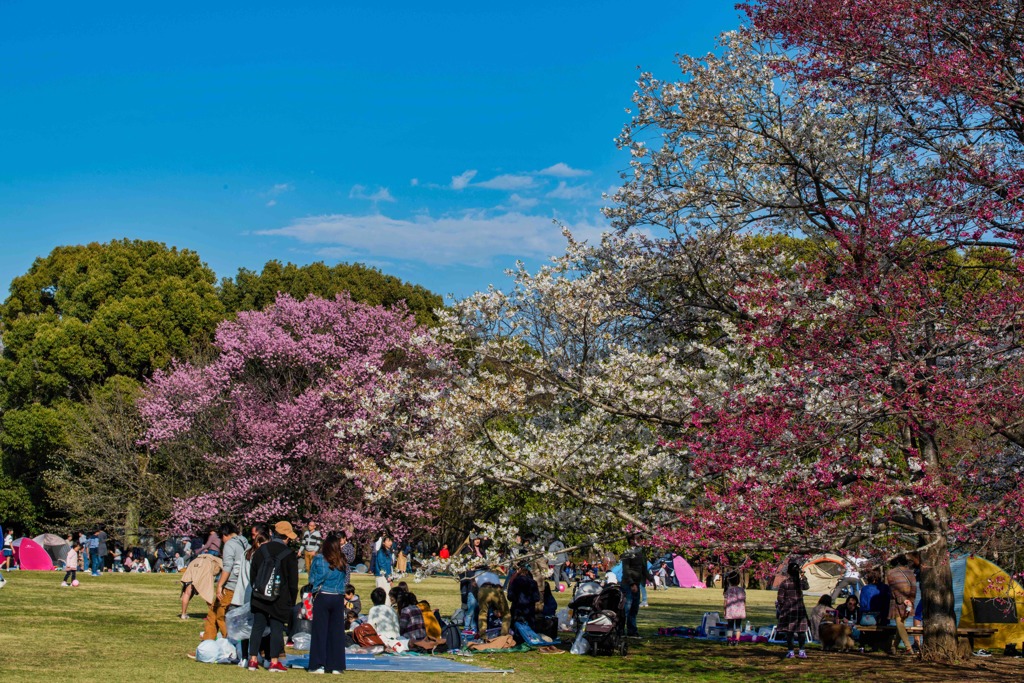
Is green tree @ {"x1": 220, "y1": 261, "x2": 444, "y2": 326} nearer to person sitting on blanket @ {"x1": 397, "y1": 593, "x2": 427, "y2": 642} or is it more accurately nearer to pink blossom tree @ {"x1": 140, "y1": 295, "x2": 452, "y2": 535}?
pink blossom tree @ {"x1": 140, "y1": 295, "x2": 452, "y2": 535}

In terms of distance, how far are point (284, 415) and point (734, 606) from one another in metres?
21.0

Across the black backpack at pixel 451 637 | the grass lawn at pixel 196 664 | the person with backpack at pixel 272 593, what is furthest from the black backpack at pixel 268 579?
the black backpack at pixel 451 637

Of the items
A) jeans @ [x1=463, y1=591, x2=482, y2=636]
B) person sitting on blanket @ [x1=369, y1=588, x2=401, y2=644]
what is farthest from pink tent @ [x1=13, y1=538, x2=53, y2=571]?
person sitting on blanket @ [x1=369, y1=588, x2=401, y2=644]

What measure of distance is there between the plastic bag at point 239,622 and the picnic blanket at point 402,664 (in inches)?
27.3

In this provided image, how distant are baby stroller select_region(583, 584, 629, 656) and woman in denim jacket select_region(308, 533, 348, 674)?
4587 millimetres

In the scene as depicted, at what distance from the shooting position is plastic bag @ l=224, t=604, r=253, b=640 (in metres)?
13.1

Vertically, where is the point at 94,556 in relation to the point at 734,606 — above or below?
above

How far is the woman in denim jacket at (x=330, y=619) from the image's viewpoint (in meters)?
12.5

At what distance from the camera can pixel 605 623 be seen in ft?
52.0

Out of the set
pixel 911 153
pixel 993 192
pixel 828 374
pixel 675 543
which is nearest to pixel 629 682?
pixel 675 543

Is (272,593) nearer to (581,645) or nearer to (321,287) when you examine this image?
(581,645)

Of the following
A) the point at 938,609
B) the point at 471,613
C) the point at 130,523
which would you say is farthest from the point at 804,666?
the point at 130,523

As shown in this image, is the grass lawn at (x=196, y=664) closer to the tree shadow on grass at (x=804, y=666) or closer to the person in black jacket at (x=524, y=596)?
the tree shadow on grass at (x=804, y=666)

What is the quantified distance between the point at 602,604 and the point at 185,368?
28.3 meters
